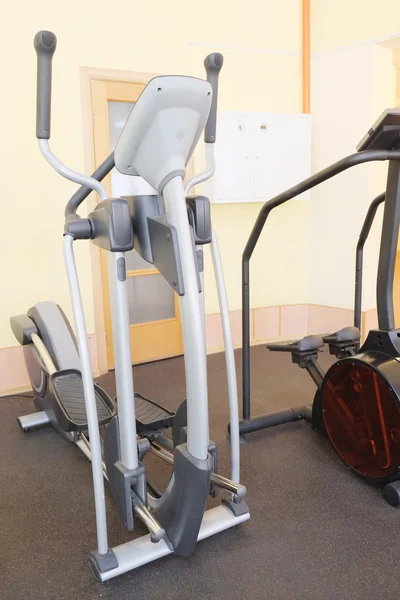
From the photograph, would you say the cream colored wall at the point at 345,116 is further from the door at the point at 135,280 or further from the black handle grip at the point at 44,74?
the black handle grip at the point at 44,74

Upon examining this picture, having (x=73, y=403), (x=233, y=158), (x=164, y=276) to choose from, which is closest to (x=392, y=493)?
(x=164, y=276)

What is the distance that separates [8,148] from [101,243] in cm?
197

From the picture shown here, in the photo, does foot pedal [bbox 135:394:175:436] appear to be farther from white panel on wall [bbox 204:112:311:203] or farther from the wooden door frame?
white panel on wall [bbox 204:112:311:203]

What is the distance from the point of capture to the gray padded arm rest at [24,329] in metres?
2.79

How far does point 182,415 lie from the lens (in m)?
2.02

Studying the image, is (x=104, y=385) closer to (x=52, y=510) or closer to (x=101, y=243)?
(x=52, y=510)

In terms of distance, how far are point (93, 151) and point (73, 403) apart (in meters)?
1.94

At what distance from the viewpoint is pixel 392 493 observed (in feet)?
6.89

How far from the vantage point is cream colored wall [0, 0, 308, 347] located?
3205 millimetres

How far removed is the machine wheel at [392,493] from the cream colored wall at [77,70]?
2301mm

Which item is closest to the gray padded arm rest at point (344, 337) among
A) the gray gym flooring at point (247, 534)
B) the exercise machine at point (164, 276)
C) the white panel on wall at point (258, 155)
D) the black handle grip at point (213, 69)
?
the gray gym flooring at point (247, 534)

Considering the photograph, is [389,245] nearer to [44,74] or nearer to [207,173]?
[207,173]

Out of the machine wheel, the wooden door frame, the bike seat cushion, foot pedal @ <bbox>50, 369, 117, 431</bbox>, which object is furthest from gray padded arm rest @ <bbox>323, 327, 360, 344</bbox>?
the wooden door frame

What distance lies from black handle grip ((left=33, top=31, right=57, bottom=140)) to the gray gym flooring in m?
1.55
